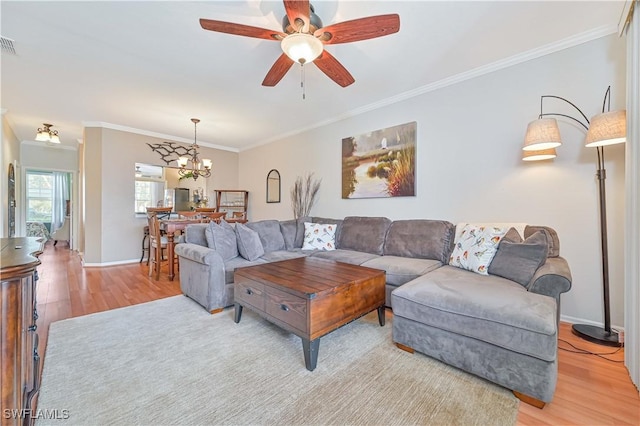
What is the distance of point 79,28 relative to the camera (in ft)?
7.27

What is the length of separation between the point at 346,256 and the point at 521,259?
5.56ft

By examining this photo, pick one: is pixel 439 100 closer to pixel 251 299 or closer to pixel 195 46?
pixel 195 46

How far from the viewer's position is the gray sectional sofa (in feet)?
4.52

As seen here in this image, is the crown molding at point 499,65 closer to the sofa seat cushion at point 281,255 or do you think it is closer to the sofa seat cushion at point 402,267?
the sofa seat cushion at point 402,267

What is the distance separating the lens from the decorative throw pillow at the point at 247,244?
3.00m

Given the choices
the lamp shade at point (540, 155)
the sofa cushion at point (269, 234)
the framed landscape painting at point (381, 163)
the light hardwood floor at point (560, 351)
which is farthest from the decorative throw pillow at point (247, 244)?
the lamp shade at point (540, 155)

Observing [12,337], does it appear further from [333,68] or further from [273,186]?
[273,186]

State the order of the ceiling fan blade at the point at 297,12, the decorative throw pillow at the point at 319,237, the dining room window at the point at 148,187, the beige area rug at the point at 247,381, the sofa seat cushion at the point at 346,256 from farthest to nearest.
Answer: the dining room window at the point at 148,187 < the decorative throw pillow at the point at 319,237 < the sofa seat cushion at the point at 346,256 < the ceiling fan blade at the point at 297,12 < the beige area rug at the point at 247,381

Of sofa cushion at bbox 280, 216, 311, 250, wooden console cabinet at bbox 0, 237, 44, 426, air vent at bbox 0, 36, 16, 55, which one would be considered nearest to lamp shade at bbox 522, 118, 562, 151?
sofa cushion at bbox 280, 216, 311, 250

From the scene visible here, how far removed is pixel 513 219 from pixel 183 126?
537 cm

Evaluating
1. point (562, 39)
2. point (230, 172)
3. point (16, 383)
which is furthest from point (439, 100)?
point (230, 172)

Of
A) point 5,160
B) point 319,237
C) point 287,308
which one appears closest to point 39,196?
point 5,160

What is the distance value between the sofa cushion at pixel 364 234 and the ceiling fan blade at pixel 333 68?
1.81 metres

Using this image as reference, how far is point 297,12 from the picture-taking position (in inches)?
62.7
